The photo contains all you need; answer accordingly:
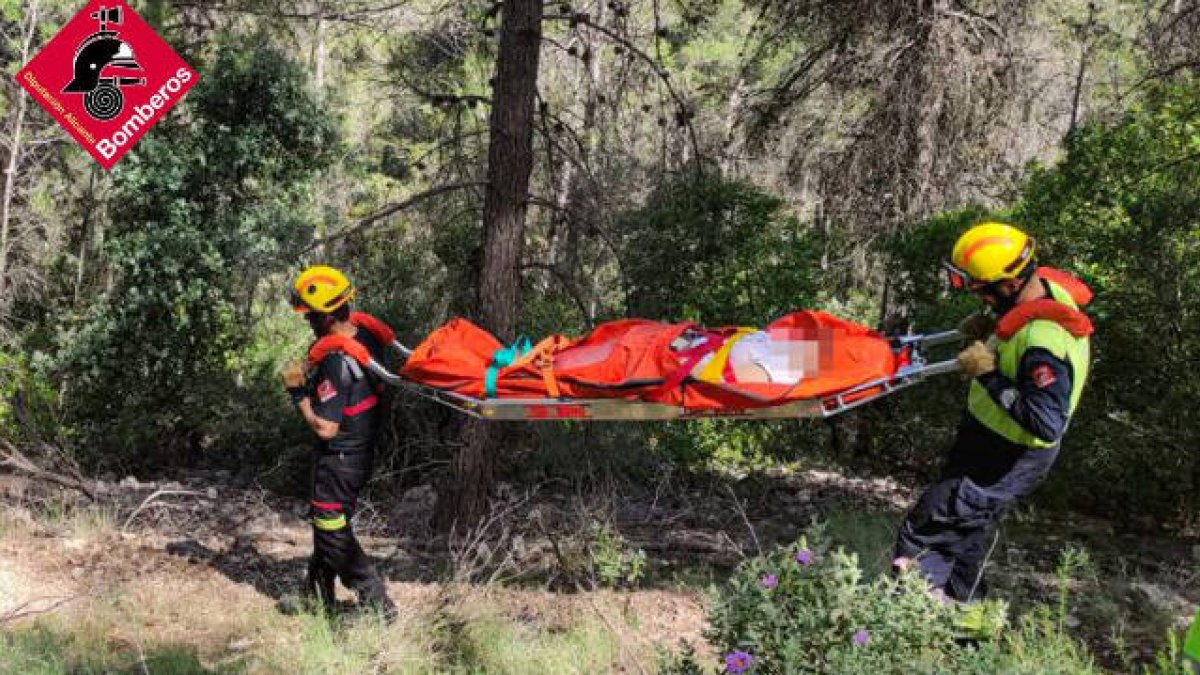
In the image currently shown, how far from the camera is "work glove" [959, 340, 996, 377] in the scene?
434 cm

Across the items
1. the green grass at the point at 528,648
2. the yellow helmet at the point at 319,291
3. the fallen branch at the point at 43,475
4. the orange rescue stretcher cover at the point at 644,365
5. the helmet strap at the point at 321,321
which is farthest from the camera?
the fallen branch at the point at 43,475

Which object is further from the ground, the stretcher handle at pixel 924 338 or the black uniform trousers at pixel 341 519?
the stretcher handle at pixel 924 338

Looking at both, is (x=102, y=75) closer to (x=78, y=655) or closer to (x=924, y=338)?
(x=78, y=655)

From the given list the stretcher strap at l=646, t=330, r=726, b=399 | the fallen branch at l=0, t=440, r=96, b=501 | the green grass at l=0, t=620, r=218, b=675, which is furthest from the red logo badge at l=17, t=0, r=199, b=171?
the stretcher strap at l=646, t=330, r=726, b=399

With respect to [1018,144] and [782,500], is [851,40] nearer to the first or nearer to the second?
[1018,144]

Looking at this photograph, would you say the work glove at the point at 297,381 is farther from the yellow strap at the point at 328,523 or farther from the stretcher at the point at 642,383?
the yellow strap at the point at 328,523

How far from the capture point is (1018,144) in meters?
12.7

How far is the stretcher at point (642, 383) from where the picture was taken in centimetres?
454

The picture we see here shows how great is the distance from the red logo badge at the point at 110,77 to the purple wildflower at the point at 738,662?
11751 mm

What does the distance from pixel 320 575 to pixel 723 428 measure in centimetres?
537

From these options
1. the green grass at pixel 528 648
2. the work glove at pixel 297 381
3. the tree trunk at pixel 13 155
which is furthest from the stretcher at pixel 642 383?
the tree trunk at pixel 13 155

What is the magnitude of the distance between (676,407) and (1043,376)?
1.65 m

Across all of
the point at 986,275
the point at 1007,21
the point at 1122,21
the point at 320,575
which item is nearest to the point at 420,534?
the point at 320,575

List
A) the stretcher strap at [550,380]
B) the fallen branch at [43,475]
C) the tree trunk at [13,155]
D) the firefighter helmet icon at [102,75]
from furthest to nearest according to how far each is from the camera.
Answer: the tree trunk at [13,155], the firefighter helmet icon at [102,75], the fallen branch at [43,475], the stretcher strap at [550,380]
